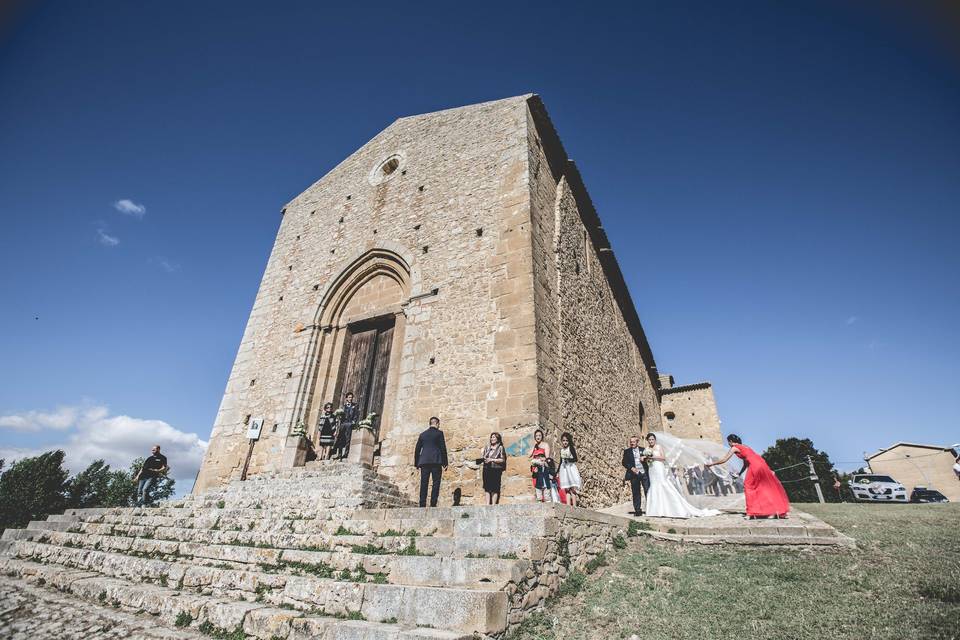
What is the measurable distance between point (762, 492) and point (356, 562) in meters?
6.36

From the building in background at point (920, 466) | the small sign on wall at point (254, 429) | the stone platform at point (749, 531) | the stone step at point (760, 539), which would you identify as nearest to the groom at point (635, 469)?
the stone platform at point (749, 531)

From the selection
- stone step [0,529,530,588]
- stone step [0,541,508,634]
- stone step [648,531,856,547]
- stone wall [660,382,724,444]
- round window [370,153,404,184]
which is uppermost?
round window [370,153,404,184]

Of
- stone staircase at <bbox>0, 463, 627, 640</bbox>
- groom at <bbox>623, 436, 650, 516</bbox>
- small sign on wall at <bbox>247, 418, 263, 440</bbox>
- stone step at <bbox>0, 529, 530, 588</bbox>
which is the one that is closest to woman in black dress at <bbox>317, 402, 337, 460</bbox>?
stone staircase at <bbox>0, 463, 627, 640</bbox>

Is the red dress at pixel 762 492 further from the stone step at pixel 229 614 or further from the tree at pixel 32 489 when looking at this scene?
the tree at pixel 32 489

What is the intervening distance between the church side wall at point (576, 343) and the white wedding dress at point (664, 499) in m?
1.13

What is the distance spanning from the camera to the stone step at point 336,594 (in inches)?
117

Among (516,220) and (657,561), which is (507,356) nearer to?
(516,220)

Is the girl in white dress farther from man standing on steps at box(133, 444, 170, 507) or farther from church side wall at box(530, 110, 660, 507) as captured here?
man standing on steps at box(133, 444, 170, 507)

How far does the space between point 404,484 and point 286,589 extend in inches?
147

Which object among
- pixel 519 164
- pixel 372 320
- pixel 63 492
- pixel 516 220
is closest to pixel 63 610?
pixel 372 320

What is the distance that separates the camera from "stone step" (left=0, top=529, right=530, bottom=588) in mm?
3447

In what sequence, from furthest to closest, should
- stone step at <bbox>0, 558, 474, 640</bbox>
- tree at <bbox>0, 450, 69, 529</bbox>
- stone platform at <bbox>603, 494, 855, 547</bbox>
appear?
1. tree at <bbox>0, 450, 69, 529</bbox>
2. stone platform at <bbox>603, 494, 855, 547</bbox>
3. stone step at <bbox>0, 558, 474, 640</bbox>

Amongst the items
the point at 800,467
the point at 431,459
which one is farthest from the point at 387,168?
the point at 800,467

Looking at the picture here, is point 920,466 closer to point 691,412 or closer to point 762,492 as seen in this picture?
point 691,412
